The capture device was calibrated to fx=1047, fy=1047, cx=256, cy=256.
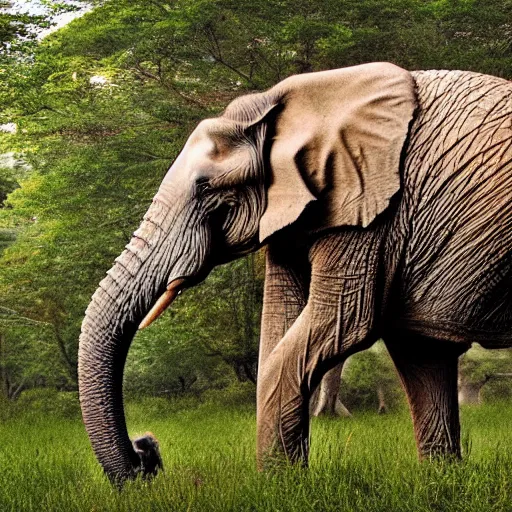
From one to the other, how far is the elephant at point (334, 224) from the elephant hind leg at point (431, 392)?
49 cm

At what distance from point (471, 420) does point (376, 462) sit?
6255 mm

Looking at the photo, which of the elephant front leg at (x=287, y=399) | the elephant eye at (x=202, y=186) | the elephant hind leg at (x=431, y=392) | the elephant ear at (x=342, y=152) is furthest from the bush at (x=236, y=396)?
the elephant ear at (x=342, y=152)

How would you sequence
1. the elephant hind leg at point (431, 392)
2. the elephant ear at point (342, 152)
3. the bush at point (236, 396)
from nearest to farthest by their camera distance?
the elephant ear at point (342, 152), the elephant hind leg at point (431, 392), the bush at point (236, 396)

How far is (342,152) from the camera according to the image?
4.91 m

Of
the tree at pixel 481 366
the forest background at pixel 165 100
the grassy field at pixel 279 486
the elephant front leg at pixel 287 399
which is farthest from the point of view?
the tree at pixel 481 366

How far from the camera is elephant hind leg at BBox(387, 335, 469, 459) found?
18.3ft

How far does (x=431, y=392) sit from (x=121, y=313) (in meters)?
1.75

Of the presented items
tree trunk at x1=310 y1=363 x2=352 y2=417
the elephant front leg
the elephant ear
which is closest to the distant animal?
the elephant front leg

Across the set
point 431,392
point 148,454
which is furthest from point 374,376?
point 148,454

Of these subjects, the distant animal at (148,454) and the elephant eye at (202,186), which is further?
the distant animal at (148,454)

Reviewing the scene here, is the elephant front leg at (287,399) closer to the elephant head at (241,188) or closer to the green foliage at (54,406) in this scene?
the elephant head at (241,188)

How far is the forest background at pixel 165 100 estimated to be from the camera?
39.1ft

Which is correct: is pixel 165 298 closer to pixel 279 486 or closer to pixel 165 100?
pixel 279 486

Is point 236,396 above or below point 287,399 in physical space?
below
